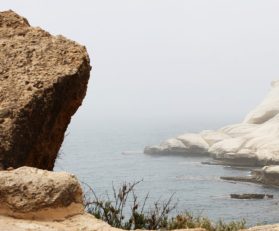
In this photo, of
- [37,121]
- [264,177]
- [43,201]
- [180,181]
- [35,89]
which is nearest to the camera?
[43,201]

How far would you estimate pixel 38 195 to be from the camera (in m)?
7.12

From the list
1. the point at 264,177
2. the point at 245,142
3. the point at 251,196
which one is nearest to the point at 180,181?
the point at 264,177

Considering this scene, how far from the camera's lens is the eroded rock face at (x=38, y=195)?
23.2 ft

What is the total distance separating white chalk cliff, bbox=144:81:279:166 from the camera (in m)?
115

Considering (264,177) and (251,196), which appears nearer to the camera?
(251,196)

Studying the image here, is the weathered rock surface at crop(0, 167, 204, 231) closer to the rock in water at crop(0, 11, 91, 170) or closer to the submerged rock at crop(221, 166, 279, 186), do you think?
the rock in water at crop(0, 11, 91, 170)

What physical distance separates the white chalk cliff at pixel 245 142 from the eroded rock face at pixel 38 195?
100m

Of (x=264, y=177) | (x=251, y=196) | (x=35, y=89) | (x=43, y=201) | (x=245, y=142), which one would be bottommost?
(x=251, y=196)

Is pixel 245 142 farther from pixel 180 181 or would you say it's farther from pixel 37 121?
pixel 37 121

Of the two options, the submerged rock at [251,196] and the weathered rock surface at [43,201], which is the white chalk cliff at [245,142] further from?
the weathered rock surface at [43,201]

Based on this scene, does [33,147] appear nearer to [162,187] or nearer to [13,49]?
[13,49]

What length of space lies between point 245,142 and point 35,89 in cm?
11528

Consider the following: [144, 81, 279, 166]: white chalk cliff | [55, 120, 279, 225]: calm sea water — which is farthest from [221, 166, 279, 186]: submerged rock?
[144, 81, 279, 166]: white chalk cliff

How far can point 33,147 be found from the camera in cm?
1012
